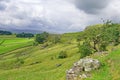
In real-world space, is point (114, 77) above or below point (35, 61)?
above

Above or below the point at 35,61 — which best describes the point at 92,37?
above

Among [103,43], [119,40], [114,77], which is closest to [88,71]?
[114,77]

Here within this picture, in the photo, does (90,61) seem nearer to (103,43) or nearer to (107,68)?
(107,68)

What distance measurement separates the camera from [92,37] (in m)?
110

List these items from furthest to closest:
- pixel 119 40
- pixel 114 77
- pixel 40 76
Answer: pixel 119 40 → pixel 40 76 → pixel 114 77

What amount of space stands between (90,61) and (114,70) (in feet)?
18.0

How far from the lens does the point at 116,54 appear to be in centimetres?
6394

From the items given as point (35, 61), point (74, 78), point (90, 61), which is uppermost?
point (90, 61)

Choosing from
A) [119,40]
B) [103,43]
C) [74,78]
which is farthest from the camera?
[119,40]

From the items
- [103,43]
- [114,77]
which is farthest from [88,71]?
[103,43]

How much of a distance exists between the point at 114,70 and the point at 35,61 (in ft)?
349

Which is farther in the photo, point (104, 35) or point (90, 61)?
point (104, 35)

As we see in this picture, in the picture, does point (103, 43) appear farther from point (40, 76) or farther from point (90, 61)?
point (90, 61)

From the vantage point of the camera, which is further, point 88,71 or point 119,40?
point 119,40
